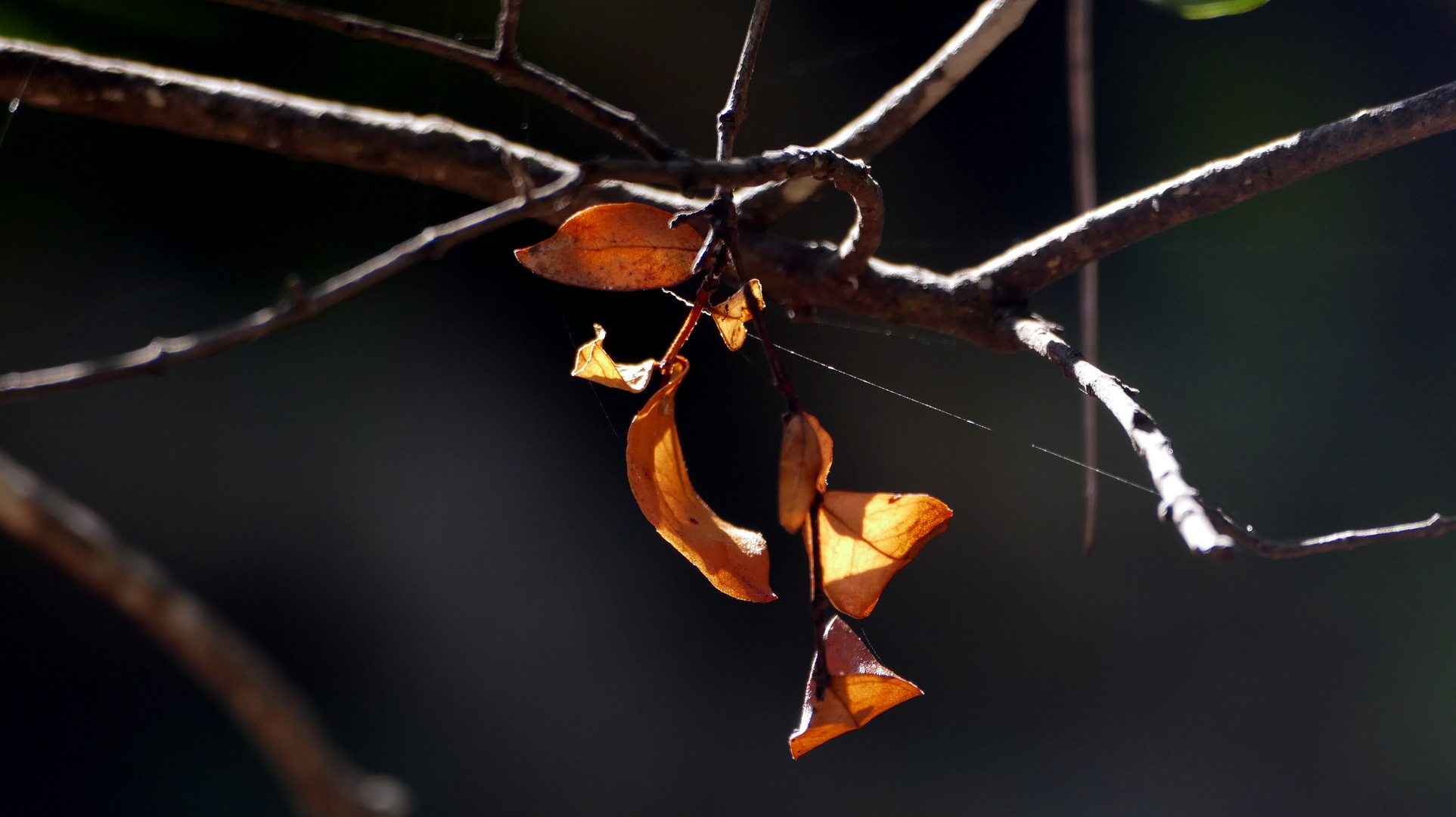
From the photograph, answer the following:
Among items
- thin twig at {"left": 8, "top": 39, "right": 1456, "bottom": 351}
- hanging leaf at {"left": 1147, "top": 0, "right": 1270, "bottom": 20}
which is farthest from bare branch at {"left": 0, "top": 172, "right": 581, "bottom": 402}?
hanging leaf at {"left": 1147, "top": 0, "right": 1270, "bottom": 20}

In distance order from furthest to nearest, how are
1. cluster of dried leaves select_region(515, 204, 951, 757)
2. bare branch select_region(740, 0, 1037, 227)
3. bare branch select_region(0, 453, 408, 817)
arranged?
1. bare branch select_region(740, 0, 1037, 227)
2. cluster of dried leaves select_region(515, 204, 951, 757)
3. bare branch select_region(0, 453, 408, 817)

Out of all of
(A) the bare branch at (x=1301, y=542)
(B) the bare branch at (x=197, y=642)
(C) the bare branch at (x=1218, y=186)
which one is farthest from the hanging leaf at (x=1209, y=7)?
(B) the bare branch at (x=197, y=642)

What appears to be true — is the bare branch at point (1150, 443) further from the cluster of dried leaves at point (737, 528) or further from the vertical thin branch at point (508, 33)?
the vertical thin branch at point (508, 33)

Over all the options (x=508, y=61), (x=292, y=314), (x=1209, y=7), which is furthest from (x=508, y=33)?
(x=1209, y=7)

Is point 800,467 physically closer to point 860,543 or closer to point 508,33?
point 860,543

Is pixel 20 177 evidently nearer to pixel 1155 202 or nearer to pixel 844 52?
pixel 844 52

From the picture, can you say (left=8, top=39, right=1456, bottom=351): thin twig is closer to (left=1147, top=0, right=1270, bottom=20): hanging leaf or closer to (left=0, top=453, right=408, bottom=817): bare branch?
(left=1147, top=0, right=1270, bottom=20): hanging leaf
